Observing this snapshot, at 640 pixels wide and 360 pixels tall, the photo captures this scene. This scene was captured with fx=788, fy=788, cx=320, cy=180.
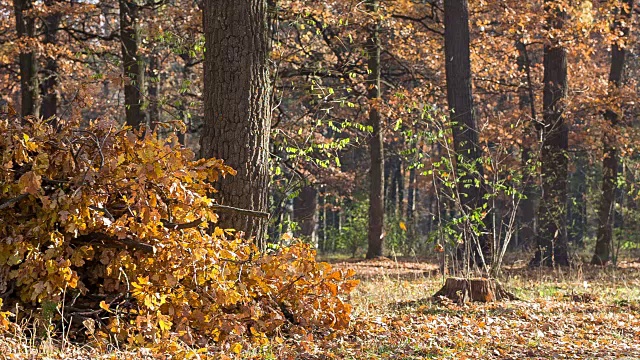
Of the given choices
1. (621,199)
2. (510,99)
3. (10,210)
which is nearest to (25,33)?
(10,210)

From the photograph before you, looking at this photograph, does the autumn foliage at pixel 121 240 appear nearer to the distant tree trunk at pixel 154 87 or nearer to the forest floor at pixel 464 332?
the forest floor at pixel 464 332

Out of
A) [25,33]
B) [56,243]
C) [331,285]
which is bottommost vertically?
[331,285]

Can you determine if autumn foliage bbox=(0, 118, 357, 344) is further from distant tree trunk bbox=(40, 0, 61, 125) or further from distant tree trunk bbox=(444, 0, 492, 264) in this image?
distant tree trunk bbox=(40, 0, 61, 125)

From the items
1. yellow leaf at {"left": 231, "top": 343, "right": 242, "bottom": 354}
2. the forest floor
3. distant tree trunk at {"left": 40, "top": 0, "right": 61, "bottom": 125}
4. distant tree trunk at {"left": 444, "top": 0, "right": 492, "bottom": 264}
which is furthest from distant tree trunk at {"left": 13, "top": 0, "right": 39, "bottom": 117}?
yellow leaf at {"left": 231, "top": 343, "right": 242, "bottom": 354}

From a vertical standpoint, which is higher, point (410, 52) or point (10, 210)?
point (410, 52)

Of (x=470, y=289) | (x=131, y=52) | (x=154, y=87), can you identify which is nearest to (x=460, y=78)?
(x=470, y=289)

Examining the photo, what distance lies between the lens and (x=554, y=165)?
17891 millimetres

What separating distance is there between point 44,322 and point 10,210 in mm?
974

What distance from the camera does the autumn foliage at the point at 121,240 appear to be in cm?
627

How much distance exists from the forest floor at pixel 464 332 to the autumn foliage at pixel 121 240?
0.44m

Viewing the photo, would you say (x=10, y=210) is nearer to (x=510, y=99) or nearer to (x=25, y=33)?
(x=25, y=33)

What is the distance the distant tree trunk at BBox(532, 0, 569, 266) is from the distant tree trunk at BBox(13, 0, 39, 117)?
36.3 feet

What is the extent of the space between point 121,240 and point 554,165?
1322 cm

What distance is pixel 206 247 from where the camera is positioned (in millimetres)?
6840
